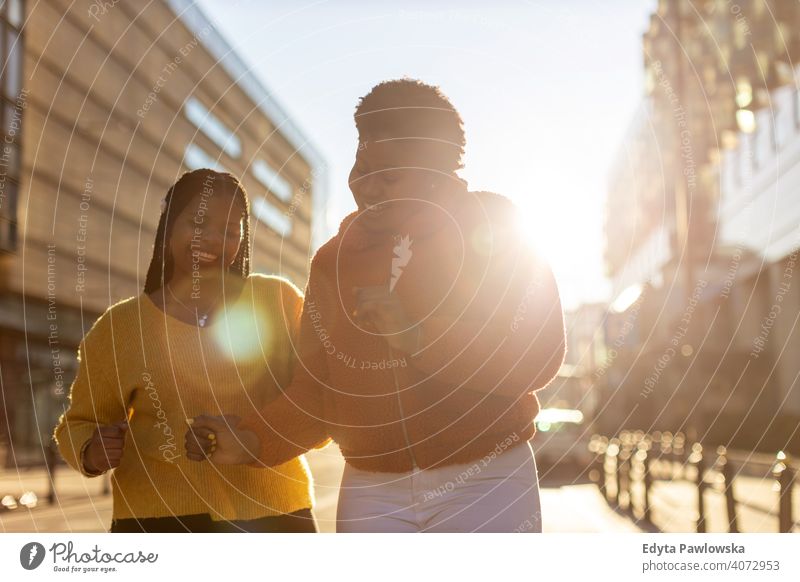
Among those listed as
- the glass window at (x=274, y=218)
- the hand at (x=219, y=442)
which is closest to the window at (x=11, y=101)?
the glass window at (x=274, y=218)

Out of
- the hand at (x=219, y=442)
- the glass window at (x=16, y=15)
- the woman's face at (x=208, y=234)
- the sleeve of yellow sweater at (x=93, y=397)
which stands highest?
the glass window at (x=16, y=15)

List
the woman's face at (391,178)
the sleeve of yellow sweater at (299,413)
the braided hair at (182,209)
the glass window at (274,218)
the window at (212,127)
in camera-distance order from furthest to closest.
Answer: the window at (212,127) < the glass window at (274,218) < the braided hair at (182,209) < the sleeve of yellow sweater at (299,413) < the woman's face at (391,178)

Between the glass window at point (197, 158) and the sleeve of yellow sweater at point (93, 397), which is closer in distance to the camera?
the sleeve of yellow sweater at point (93, 397)

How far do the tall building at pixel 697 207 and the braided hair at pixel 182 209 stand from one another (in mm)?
17504

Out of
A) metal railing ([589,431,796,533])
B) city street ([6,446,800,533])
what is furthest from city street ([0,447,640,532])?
metal railing ([589,431,796,533])

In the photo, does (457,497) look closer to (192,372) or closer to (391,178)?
(391,178)

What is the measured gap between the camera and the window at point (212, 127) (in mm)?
40009

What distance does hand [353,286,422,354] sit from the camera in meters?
2.88

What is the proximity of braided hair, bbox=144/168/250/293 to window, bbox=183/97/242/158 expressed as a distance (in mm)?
34801

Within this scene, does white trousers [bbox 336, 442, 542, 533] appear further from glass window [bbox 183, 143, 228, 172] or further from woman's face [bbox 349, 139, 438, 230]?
glass window [bbox 183, 143, 228, 172]

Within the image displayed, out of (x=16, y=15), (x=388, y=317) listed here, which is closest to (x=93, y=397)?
(x=388, y=317)

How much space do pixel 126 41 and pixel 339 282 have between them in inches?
1360

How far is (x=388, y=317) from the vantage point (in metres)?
2.88

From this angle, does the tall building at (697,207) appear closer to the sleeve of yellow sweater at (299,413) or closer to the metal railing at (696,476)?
the metal railing at (696,476)
